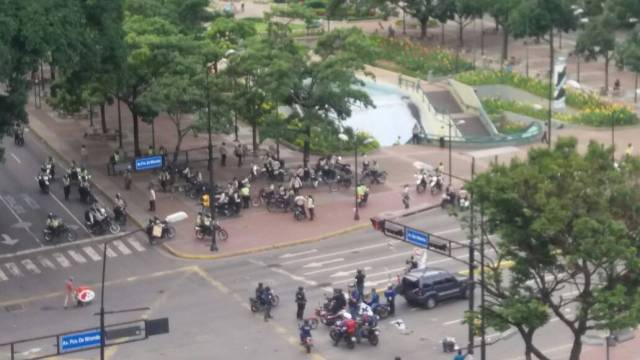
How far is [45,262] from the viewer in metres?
62.6

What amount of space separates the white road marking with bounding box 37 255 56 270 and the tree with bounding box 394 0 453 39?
59404mm

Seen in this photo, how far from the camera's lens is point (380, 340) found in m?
52.9

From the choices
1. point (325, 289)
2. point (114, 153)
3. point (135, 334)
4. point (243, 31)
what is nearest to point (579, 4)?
point (243, 31)

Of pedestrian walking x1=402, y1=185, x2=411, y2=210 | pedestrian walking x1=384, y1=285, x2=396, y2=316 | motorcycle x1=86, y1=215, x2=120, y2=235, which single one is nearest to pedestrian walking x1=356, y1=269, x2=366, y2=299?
pedestrian walking x1=384, y1=285, x2=396, y2=316

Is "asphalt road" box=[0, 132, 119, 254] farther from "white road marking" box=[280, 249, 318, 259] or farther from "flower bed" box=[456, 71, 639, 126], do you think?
"flower bed" box=[456, 71, 639, 126]

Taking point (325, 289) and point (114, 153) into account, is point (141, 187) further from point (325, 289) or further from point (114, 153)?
point (325, 289)

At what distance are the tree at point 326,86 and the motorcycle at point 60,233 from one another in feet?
49.9

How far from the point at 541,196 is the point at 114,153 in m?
42.4

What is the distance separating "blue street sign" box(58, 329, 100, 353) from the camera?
4453cm

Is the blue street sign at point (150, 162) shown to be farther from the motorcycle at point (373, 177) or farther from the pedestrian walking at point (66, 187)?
the motorcycle at point (373, 177)

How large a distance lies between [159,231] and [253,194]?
30.5 ft

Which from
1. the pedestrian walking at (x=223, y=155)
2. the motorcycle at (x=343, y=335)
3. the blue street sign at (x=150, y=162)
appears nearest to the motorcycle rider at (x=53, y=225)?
the blue street sign at (x=150, y=162)

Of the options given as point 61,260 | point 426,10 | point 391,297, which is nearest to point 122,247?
point 61,260

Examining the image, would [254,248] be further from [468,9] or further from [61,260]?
[468,9]
